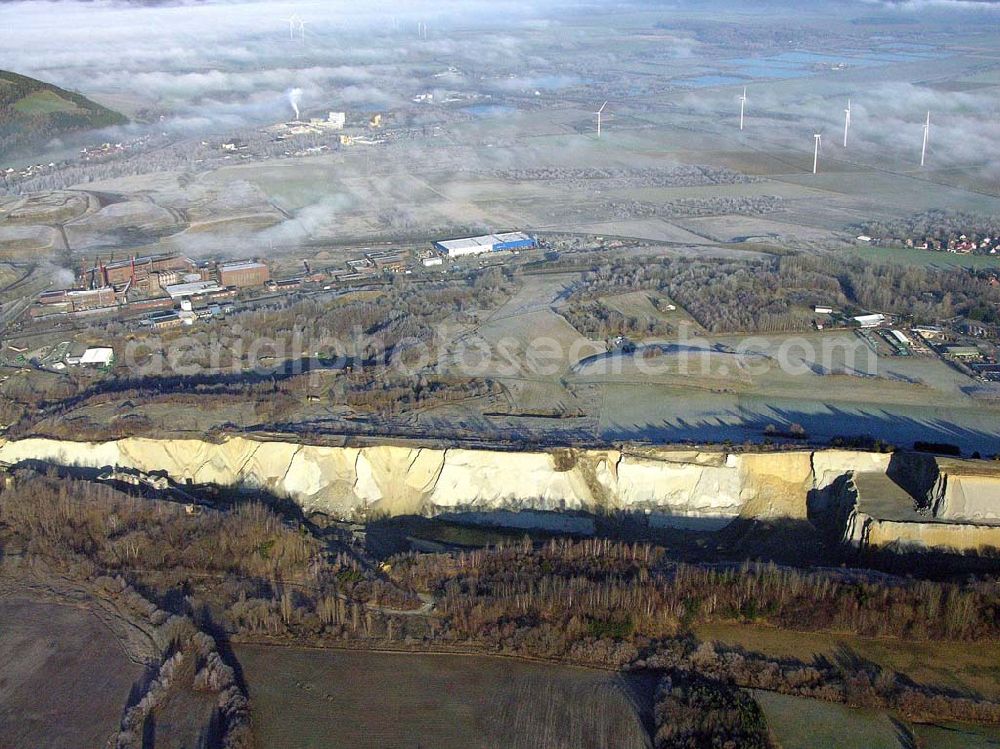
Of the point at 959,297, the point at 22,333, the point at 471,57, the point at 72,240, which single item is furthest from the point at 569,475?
the point at 471,57

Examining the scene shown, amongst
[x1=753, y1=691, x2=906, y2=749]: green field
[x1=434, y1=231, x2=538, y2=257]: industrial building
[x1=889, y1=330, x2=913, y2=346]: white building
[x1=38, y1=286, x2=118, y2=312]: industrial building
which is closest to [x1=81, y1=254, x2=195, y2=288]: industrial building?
[x1=38, y1=286, x2=118, y2=312]: industrial building

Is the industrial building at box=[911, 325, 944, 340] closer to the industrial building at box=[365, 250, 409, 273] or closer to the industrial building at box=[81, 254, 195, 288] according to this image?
the industrial building at box=[365, 250, 409, 273]

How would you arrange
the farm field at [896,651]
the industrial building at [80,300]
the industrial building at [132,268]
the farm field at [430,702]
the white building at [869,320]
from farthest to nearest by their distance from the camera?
the industrial building at [132,268], the industrial building at [80,300], the white building at [869,320], the farm field at [896,651], the farm field at [430,702]

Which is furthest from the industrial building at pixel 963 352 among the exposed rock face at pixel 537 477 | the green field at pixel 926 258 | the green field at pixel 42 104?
the green field at pixel 42 104

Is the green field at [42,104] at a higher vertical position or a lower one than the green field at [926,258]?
higher

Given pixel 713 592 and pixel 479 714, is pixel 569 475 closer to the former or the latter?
pixel 713 592

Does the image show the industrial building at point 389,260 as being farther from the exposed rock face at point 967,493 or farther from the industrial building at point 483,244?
the exposed rock face at point 967,493
